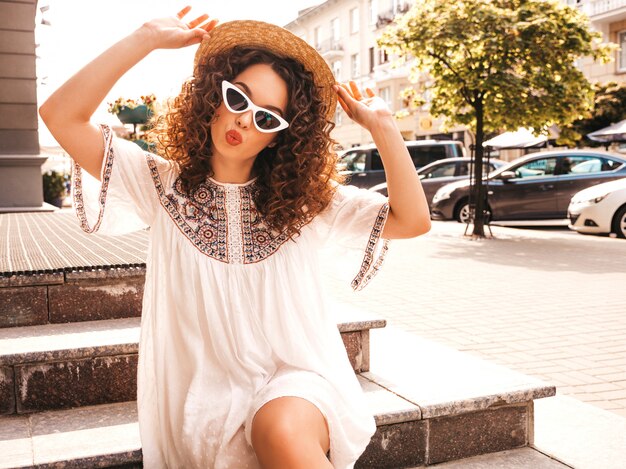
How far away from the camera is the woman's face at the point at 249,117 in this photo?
6.97ft

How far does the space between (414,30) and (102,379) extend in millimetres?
11181

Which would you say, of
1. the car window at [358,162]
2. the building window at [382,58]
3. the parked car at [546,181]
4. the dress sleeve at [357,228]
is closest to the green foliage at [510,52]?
the parked car at [546,181]

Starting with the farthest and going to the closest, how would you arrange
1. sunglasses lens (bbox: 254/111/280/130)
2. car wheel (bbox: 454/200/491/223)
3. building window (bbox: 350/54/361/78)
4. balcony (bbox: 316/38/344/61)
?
1. balcony (bbox: 316/38/344/61)
2. building window (bbox: 350/54/361/78)
3. car wheel (bbox: 454/200/491/223)
4. sunglasses lens (bbox: 254/111/280/130)

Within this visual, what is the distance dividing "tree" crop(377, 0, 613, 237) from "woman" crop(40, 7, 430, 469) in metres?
10.7

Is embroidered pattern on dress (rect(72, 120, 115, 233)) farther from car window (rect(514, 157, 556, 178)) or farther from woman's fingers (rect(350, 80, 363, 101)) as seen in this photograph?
car window (rect(514, 157, 556, 178))

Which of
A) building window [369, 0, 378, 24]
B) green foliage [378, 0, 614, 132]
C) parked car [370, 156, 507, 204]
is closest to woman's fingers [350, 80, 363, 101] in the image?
green foliage [378, 0, 614, 132]

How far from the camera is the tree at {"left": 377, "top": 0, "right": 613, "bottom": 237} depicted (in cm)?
1230

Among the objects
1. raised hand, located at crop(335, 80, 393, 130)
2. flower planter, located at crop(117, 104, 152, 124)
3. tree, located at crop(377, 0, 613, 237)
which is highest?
tree, located at crop(377, 0, 613, 237)

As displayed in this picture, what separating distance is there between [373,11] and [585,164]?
1297 inches

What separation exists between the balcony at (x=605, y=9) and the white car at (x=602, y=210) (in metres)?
16.3

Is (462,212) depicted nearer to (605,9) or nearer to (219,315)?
(219,315)

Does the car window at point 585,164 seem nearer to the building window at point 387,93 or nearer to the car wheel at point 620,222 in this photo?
the car wheel at point 620,222

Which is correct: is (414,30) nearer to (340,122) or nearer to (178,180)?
(178,180)

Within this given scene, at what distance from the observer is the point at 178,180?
225cm
